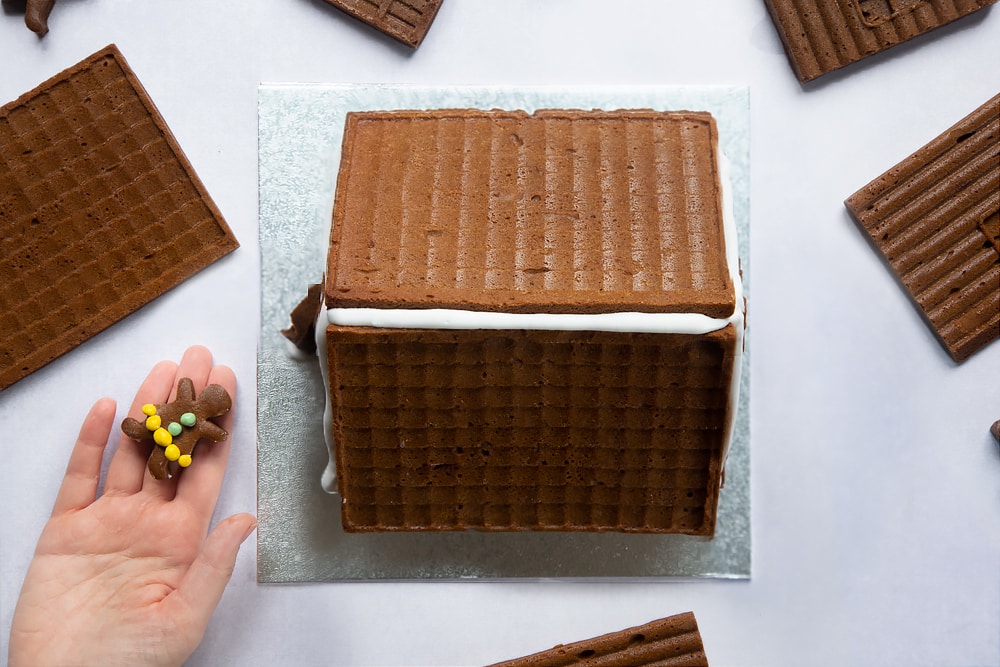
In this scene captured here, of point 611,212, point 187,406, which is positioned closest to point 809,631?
point 611,212

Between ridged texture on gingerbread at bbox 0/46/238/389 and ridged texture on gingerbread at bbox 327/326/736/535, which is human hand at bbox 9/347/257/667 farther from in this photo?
ridged texture on gingerbread at bbox 327/326/736/535

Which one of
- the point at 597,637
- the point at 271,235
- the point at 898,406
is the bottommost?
the point at 597,637

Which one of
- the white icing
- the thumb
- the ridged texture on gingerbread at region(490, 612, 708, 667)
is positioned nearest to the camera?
the white icing

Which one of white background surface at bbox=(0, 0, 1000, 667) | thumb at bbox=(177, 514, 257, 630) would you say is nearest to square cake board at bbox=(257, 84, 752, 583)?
white background surface at bbox=(0, 0, 1000, 667)

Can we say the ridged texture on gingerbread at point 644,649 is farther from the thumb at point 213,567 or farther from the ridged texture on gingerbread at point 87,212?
the ridged texture on gingerbread at point 87,212

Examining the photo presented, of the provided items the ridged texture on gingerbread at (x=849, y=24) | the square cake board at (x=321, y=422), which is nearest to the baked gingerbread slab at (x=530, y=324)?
the square cake board at (x=321, y=422)

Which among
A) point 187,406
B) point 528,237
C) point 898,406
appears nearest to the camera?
point 528,237

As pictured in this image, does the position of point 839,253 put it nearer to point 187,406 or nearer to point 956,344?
point 956,344
